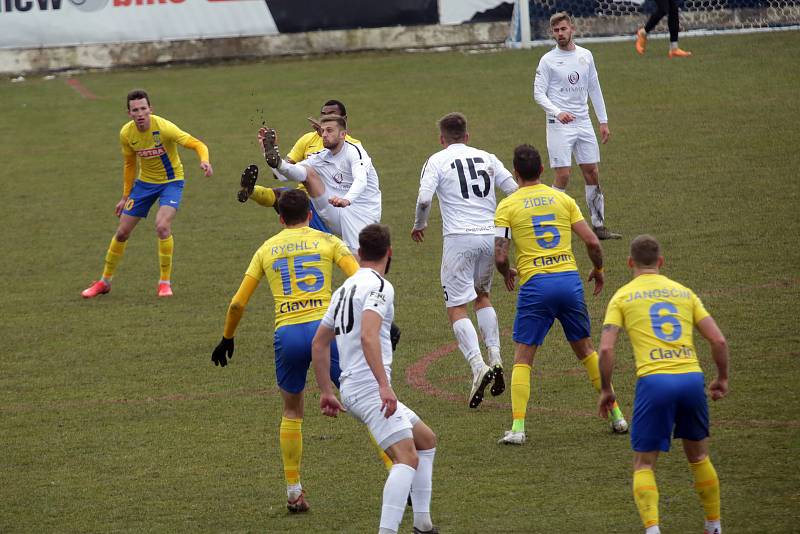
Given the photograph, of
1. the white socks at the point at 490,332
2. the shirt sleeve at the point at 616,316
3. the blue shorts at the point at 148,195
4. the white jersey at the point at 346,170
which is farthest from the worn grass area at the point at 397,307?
the white jersey at the point at 346,170

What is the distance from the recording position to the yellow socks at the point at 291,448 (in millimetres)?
7930

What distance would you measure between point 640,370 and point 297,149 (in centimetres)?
585

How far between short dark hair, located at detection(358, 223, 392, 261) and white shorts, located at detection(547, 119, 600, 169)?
774cm

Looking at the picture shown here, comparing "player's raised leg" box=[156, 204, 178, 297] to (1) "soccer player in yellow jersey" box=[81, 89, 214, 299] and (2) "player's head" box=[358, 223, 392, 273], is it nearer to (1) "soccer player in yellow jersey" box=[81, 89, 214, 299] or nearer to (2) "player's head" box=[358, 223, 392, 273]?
(1) "soccer player in yellow jersey" box=[81, 89, 214, 299]

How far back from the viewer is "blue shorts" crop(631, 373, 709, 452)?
6797 millimetres

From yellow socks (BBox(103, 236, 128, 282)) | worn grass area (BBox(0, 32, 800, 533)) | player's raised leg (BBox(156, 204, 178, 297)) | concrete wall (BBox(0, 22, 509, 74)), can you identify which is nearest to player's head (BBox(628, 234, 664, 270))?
worn grass area (BBox(0, 32, 800, 533))

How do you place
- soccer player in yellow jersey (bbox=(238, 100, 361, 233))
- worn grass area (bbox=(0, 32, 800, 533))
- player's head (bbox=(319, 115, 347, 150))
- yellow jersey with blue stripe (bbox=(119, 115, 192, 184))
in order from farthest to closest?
yellow jersey with blue stripe (bbox=(119, 115, 192, 184)), player's head (bbox=(319, 115, 347, 150)), soccer player in yellow jersey (bbox=(238, 100, 361, 233)), worn grass area (bbox=(0, 32, 800, 533))

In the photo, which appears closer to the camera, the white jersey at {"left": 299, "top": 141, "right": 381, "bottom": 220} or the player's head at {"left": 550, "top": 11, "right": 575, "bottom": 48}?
the white jersey at {"left": 299, "top": 141, "right": 381, "bottom": 220}

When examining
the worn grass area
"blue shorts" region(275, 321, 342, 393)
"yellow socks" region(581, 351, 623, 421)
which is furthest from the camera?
"yellow socks" region(581, 351, 623, 421)

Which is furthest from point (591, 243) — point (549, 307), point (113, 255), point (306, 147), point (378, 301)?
point (113, 255)

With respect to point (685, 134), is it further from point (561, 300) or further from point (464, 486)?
point (464, 486)

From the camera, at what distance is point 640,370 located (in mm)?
6922

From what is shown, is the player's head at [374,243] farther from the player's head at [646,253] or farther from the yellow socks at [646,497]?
the yellow socks at [646,497]

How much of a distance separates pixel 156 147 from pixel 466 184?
5.19 meters
